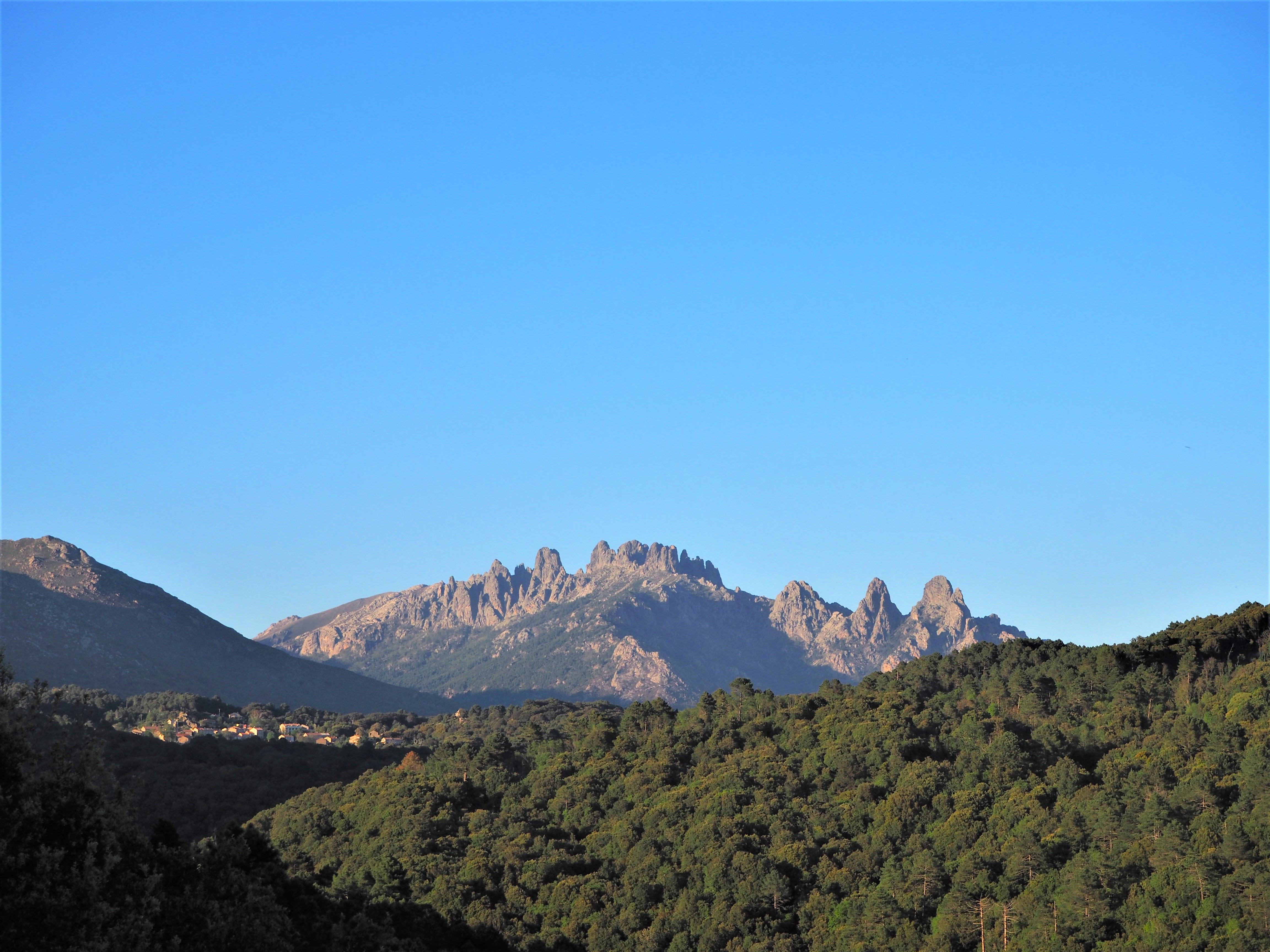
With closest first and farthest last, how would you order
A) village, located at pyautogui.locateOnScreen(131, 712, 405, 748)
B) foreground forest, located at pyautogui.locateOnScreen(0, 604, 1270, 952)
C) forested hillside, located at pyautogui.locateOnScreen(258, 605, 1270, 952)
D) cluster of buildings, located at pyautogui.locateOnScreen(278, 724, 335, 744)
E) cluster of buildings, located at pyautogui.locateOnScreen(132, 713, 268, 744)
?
1. foreground forest, located at pyautogui.locateOnScreen(0, 604, 1270, 952)
2. forested hillside, located at pyautogui.locateOnScreen(258, 605, 1270, 952)
3. cluster of buildings, located at pyautogui.locateOnScreen(132, 713, 268, 744)
4. village, located at pyautogui.locateOnScreen(131, 712, 405, 748)
5. cluster of buildings, located at pyautogui.locateOnScreen(278, 724, 335, 744)

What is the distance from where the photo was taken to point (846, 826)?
94.6 m

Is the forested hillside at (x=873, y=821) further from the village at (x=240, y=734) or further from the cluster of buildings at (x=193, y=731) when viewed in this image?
the cluster of buildings at (x=193, y=731)

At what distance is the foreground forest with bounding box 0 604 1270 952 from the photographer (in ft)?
243

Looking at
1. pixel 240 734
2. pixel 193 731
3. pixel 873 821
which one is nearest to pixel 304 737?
pixel 240 734

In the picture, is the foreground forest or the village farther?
the village

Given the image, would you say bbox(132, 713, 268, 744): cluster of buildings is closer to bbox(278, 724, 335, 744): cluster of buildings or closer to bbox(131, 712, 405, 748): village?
bbox(131, 712, 405, 748): village

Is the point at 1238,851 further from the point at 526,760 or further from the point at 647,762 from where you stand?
the point at 526,760

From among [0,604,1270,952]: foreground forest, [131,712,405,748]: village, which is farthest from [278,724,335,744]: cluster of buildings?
[0,604,1270,952]: foreground forest

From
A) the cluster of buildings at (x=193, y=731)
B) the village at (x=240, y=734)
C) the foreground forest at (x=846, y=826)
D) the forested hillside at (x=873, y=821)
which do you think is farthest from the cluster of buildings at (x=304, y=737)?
the forested hillside at (x=873, y=821)

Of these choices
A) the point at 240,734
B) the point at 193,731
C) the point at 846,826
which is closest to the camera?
the point at 846,826

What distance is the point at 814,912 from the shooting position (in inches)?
3282

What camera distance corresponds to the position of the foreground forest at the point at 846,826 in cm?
7412

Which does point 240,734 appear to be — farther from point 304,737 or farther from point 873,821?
point 873,821

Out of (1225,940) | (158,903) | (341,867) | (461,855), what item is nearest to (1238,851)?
(1225,940)
